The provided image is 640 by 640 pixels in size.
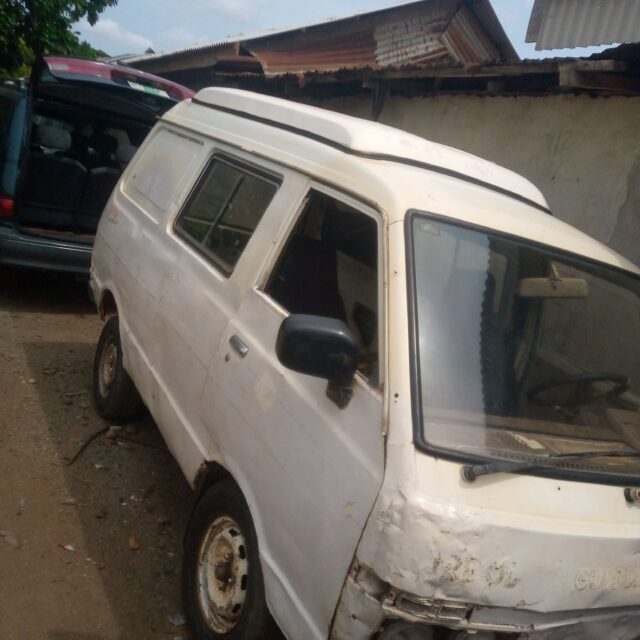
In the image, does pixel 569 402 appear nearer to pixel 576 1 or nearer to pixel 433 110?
pixel 576 1

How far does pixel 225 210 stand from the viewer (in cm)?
337

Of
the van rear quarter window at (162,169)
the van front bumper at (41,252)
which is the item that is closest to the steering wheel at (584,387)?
the van rear quarter window at (162,169)

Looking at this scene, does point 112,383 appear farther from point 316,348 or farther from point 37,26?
point 37,26

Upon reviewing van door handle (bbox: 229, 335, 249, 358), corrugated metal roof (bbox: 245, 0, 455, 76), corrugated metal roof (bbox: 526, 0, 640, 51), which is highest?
corrugated metal roof (bbox: 245, 0, 455, 76)

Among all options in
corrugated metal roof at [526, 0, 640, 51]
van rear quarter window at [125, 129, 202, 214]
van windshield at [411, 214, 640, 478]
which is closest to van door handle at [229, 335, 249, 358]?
van windshield at [411, 214, 640, 478]

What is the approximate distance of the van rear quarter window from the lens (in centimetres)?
391

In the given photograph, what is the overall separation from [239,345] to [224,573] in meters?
0.91

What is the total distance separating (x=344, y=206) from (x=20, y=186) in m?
4.53

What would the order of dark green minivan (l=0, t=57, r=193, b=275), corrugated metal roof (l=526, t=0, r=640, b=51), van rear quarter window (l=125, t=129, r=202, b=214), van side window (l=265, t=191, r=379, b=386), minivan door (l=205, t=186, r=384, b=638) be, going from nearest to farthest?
minivan door (l=205, t=186, r=384, b=638) < van side window (l=265, t=191, r=379, b=386) < van rear quarter window (l=125, t=129, r=202, b=214) < corrugated metal roof (l=526, t=0, r=640, b=51) < dark green minivan (l=0, t=57, r=193, b=275)

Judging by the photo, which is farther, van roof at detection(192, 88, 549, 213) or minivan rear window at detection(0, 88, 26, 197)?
minivan rear window at detection(0, 88, 26, 197)

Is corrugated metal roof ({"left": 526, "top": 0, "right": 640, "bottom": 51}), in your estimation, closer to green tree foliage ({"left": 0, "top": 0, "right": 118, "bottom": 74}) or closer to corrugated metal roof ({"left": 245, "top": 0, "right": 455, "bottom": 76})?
corrugated metal roof ({"left": 245, "top": 0, "right": 455, "bottom": 76})

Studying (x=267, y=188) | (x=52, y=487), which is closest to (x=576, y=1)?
(x=267, y=188)

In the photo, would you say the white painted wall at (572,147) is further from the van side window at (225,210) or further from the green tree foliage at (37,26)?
the green tree foliage at (37,26)

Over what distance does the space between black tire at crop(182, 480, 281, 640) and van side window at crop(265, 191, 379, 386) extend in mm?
816
